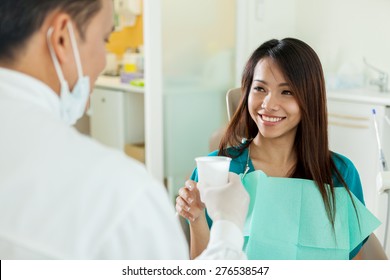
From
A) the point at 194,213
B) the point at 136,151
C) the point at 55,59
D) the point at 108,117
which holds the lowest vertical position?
the point at 136,151

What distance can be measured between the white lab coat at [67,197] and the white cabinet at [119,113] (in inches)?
110

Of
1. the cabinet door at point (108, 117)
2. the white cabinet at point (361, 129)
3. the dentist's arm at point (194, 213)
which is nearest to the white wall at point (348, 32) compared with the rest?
the white cabinet at point (361, 129)

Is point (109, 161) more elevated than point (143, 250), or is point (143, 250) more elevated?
point (109, 161)

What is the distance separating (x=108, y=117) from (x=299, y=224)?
253 cm

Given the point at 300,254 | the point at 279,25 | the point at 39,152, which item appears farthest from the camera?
the point at 279,25

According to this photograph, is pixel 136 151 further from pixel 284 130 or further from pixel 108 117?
pixel 284 130

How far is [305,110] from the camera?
1.33 meters

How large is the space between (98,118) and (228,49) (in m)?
1.04

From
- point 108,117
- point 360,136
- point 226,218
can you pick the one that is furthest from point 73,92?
point 108,117

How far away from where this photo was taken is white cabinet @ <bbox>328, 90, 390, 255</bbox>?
229 cm

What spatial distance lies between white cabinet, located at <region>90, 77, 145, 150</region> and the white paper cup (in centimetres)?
245

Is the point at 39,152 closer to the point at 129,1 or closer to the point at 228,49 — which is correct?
the point at 228,49
